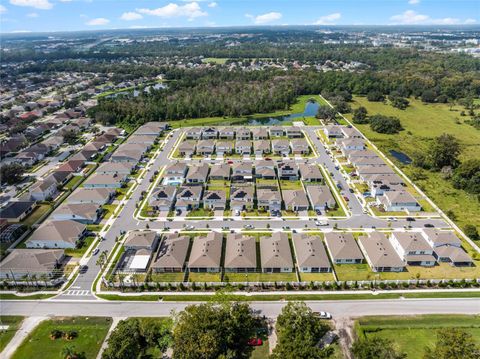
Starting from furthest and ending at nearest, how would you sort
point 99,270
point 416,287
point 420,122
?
point 420,122, point 99,270, point 416,287

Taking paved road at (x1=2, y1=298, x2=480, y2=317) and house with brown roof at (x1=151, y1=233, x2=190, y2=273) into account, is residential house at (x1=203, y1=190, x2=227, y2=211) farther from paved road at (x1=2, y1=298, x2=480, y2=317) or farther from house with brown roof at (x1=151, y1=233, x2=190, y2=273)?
paved road at (x1=2, y1=298, x2=480, y2=317)

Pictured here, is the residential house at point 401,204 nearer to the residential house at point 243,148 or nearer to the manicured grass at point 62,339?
the residential house at point 243,148

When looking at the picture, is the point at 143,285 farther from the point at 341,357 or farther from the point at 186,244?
the point at 341,357

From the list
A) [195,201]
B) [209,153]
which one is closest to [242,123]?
[209,153]

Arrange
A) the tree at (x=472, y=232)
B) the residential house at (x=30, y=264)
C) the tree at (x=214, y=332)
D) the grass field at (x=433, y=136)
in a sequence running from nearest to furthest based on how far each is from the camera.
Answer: the tree at (x=214, y=332) < the residential house at (x=30, y=264) < the tree at (x=472, y=232) < the grass field at (x=433, y=136)

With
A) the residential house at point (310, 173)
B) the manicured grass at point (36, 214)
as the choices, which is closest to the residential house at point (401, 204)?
the residential house at point (310, 173)

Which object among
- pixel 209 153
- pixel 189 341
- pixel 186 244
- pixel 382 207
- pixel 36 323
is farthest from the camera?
pixel 209 153

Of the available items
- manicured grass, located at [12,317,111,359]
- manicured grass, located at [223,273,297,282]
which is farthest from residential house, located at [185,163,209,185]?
manicured grass, located at [12,317,111,359]

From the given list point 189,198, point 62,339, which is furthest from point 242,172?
point 62,339
